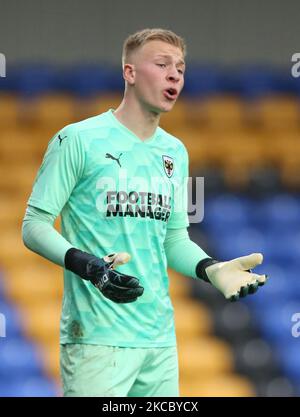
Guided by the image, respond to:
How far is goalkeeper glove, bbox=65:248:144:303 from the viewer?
290 cm

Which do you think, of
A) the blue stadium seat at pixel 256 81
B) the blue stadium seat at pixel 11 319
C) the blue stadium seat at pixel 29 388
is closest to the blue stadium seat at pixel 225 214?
the blue stadium seat at pixel 256 81

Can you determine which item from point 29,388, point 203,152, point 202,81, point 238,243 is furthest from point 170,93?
point 202,81

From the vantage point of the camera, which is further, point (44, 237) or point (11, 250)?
point (11, 250)

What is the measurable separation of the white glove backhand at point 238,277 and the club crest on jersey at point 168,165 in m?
0.36

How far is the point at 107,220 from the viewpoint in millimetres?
3205

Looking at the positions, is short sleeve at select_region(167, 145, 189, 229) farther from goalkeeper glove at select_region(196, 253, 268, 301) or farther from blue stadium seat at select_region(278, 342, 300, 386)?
blue stadium seat at select_region(278, 342, 300, 386)

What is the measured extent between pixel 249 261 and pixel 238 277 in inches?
2.4

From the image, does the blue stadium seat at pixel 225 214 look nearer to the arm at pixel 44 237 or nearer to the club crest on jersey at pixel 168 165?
the club crest on jersey at pixel 168 165

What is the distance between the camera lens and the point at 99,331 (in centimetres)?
314

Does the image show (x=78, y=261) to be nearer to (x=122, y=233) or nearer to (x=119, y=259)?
(x=119, y=259)

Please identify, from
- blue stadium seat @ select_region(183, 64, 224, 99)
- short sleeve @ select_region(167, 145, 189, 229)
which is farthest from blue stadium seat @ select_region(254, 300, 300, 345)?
short sleeve @ select_region(167, 145, 189, 229)

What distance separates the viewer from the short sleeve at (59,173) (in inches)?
124

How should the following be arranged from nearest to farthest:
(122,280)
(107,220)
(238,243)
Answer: (122,280) → (107,220) → (238,243)
